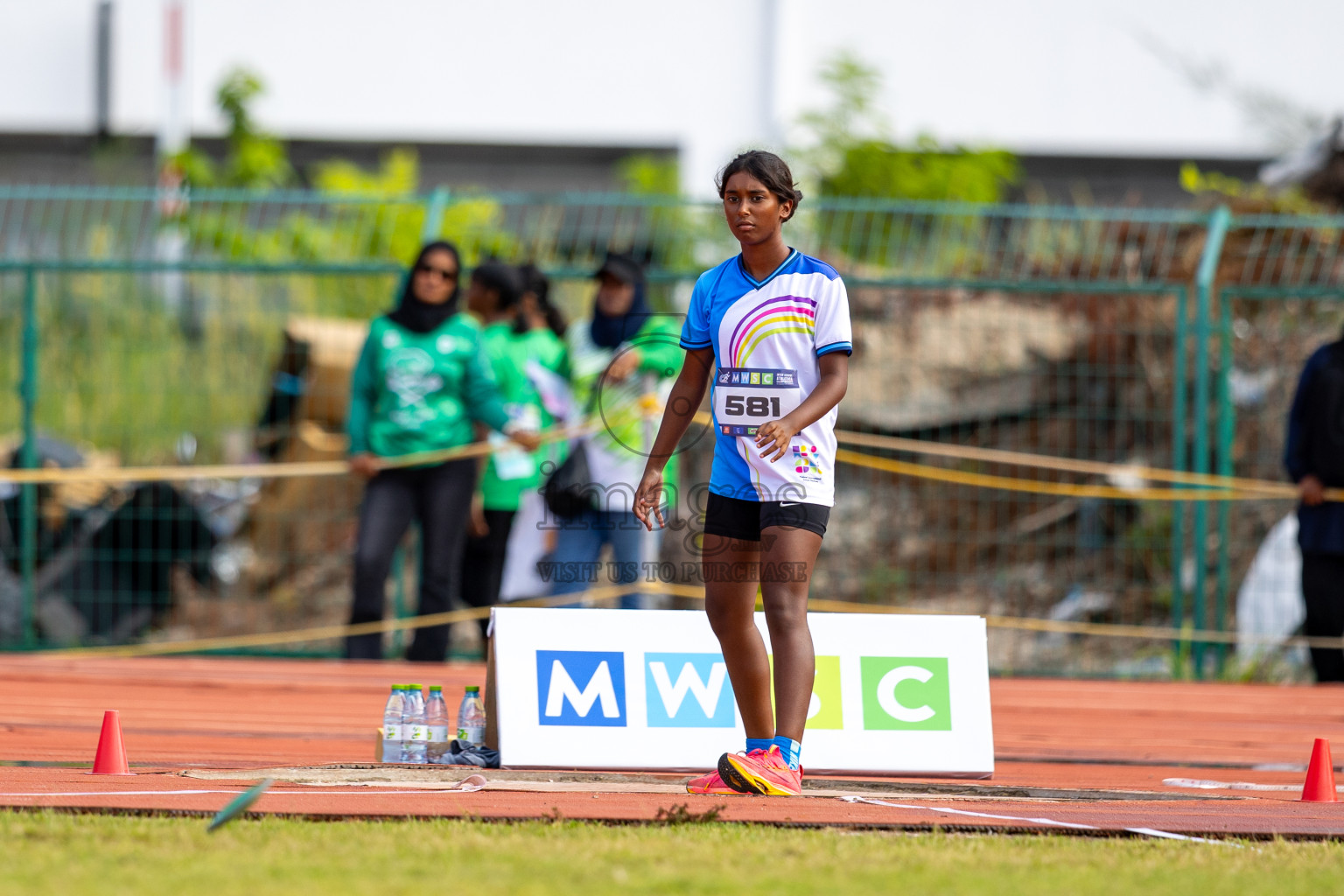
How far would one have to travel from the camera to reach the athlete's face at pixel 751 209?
4395 mm

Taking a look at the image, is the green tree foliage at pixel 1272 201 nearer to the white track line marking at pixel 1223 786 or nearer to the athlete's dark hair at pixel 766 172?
the white track line marking at pixel 1223 786

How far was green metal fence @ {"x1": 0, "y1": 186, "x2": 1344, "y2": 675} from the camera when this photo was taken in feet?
30.5

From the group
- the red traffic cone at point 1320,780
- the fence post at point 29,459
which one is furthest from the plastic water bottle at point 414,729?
the fence post at point 29,459

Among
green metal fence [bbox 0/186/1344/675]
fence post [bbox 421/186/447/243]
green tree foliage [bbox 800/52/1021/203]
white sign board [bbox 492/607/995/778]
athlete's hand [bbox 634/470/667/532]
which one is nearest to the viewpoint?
athlete's hand [bbox 634/470/667/532]

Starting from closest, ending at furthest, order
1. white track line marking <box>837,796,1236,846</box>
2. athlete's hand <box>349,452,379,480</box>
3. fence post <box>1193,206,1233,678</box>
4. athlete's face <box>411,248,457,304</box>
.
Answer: white track line marking <box>837,796,1236,846</box>, athlete's face <box>411,248,457,304</box>, athlete's hand <box>349,452,379,480</box>, fence post <box>1193,206,1233,678</box>

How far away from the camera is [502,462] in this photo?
8484 millimetres

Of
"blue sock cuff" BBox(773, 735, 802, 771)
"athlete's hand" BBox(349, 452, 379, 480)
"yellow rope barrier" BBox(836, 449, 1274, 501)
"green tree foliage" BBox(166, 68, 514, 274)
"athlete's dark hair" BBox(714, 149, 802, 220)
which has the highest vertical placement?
"green tree foliage" BBox(166, 68, 514, 274)

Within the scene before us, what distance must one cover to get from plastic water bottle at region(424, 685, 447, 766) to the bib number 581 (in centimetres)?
134

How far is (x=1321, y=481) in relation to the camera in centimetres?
821

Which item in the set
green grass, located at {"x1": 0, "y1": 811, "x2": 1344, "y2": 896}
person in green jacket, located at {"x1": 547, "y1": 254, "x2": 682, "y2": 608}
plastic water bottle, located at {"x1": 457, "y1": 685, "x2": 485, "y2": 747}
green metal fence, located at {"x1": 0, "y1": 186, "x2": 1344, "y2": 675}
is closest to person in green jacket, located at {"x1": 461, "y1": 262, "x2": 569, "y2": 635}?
person in green jacket, located at {"x1": 547, "y1": 254, "x2": 682, "y2": 608}

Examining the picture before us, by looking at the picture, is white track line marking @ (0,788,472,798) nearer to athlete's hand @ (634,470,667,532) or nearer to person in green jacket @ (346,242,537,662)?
athlete's hand @ (634,470,667,532)

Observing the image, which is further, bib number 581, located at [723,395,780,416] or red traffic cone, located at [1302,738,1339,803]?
red traffic cone, located at [1302,738,1339,803]

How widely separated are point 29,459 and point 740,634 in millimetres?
6123

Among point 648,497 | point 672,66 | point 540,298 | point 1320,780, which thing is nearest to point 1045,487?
point 540,298
